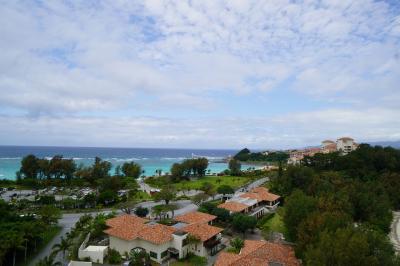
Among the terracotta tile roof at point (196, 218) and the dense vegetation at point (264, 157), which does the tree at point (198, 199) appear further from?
the dense vegetation at point (264, 157)

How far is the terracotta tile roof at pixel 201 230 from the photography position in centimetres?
3141

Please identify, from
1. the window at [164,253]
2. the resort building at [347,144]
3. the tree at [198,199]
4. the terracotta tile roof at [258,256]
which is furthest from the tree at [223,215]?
the resort building at [347,144]

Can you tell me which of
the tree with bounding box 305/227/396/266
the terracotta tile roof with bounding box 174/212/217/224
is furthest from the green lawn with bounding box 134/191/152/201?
the tree with bounding box 305/227/396/266

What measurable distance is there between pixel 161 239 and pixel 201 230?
15.5 feet

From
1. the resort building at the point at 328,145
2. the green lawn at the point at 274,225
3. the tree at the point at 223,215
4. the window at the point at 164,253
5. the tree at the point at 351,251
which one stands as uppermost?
the resort building at the point at 328,145

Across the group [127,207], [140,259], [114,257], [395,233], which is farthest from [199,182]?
[140,259]

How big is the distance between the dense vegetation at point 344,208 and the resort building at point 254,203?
3.22 m

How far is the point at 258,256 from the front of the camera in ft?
84.0

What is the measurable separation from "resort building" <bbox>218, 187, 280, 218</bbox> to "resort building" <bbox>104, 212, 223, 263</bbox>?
1249 cm

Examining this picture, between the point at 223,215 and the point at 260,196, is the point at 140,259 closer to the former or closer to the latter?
the point at 223,215

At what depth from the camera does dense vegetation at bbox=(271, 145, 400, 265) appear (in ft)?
66.7

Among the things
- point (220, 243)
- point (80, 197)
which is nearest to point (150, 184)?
point (80, 197)

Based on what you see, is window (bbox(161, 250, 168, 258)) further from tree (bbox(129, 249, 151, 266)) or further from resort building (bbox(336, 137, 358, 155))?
resort building (bbox(336, 137, 358, 155))

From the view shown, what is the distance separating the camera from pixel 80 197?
5484cm
